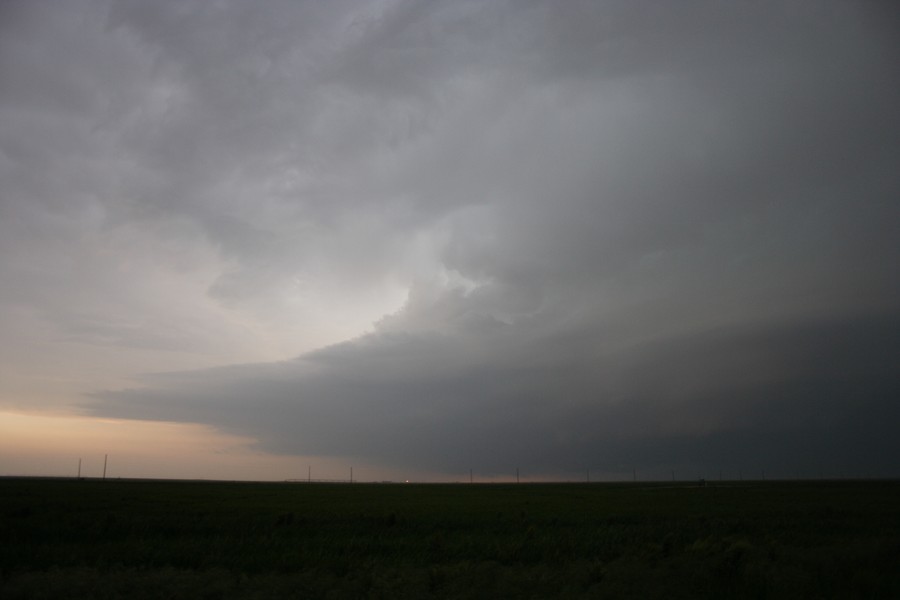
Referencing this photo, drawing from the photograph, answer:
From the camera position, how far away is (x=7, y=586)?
54.4 feet

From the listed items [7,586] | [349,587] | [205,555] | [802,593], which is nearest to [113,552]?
[205,555]

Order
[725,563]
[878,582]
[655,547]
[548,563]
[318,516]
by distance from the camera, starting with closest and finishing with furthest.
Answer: [878,582], [725,563], [548,563], [655,547], [318,516]

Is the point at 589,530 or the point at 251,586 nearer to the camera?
the point at 251,586

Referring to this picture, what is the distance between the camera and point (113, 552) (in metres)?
22.8

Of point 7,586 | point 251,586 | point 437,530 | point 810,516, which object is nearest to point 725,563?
point 251,586

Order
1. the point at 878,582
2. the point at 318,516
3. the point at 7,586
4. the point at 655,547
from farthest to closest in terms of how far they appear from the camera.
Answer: the point at 318,516, the point at 655,547, the point at 878,582, the point at 7,586

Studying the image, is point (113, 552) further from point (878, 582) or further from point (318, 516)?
point (878, 582)

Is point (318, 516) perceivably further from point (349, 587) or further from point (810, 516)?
point (810, 516)

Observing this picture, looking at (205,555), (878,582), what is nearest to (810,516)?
(878,582)

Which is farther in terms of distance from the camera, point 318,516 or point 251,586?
point 318,516

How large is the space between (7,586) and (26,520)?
20189 millimetres

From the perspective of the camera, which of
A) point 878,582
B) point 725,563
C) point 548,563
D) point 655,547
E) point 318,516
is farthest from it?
point 318,516

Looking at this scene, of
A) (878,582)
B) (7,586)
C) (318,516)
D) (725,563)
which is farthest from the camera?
(318,516)

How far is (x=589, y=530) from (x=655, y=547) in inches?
297
